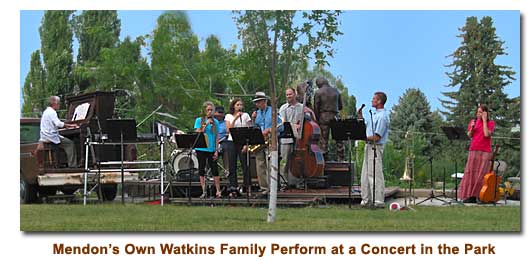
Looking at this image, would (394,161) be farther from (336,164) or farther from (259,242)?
(259,242)

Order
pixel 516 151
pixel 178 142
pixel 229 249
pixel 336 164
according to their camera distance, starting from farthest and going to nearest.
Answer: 1. pixel 516 151
2. pixel 336 164
3. pixel 178 142
4. pixel 229 249

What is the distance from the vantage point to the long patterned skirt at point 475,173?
1371 cm

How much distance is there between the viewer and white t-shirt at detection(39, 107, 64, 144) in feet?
46.2

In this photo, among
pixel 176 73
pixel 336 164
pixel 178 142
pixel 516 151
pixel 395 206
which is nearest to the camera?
pixel 395 206

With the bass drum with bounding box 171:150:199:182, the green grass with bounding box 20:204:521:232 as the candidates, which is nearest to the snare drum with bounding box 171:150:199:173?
the bass drum with bounding box 171:150:199:182

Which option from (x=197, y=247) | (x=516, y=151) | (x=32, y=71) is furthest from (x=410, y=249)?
(x=32, y=71)

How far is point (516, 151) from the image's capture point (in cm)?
1705

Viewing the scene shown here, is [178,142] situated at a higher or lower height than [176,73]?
lower

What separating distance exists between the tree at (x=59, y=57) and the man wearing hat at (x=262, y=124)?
13.1 m

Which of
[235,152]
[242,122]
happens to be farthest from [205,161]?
[242,122]

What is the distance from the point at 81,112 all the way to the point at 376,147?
217 inches

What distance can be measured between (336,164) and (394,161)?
620 centimetres

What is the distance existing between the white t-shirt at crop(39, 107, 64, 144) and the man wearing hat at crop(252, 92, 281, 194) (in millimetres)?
3087

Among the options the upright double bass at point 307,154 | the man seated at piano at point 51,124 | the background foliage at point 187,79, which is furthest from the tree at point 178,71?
the upright double bass at point 307,154
